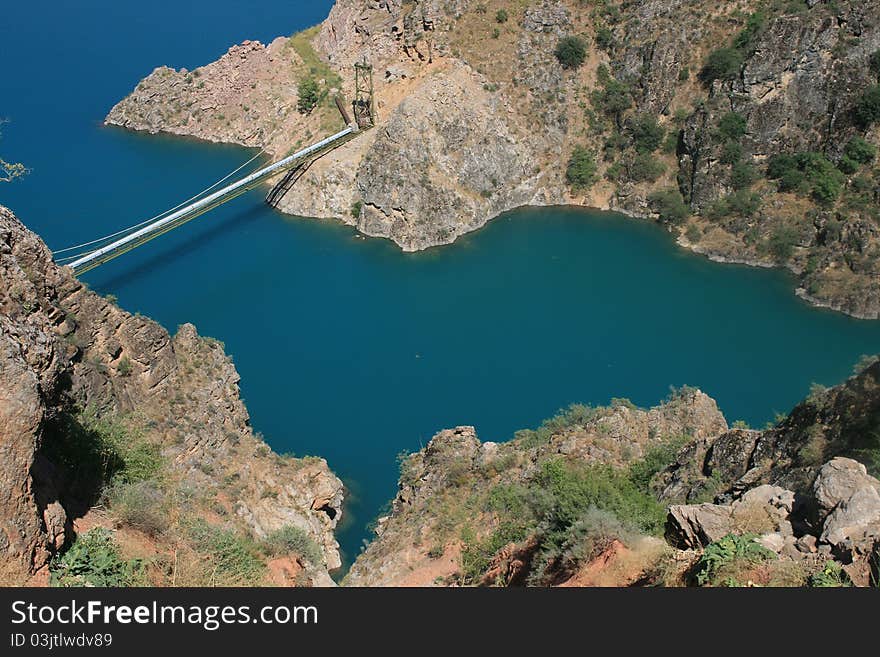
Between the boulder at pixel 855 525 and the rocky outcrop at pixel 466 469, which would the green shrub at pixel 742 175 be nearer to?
the rocky outcrop at pixel 466 469

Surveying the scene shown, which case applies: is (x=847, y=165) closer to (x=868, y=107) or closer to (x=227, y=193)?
(x=868, y=107)

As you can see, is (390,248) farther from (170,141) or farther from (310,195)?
(170,141)

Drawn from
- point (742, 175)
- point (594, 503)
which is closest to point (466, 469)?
point (594, 503)

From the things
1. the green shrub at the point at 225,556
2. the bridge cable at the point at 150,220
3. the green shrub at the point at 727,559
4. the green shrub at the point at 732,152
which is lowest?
the green shrub at the point at 732,152

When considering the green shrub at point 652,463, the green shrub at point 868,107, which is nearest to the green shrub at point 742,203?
the green shrub at point 868,107

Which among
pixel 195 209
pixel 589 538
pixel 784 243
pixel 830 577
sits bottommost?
pixel 784 243

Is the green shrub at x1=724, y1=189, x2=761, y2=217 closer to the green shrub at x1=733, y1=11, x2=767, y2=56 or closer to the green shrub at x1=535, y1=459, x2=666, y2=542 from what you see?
the green shrub at x1=733, y1=11, x2=767, y2=56
